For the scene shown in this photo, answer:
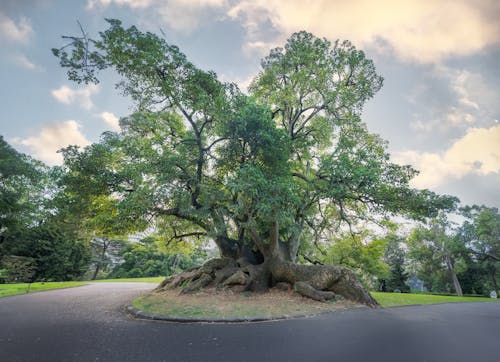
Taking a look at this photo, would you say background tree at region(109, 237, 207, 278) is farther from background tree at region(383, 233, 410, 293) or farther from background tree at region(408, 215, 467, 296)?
background tree at region(408, 215, 467, 296)

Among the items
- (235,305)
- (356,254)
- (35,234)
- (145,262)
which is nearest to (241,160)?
(235,305)

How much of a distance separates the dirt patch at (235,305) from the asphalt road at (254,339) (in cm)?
84

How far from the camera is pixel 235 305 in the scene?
25.8 ft

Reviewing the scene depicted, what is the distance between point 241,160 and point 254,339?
6.84 m

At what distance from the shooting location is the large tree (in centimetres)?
867

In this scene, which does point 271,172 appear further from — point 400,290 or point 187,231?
point 400,290

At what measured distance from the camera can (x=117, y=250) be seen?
35.3 metres

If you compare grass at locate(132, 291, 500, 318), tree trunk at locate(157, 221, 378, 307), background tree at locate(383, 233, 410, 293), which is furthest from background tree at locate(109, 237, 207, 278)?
background tree at locate(383, 233, 410, 293)

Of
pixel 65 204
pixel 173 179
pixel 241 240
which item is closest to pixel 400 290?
pixel 241 240

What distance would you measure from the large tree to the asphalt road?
3.26 m

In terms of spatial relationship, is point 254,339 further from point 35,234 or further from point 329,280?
point 35,234

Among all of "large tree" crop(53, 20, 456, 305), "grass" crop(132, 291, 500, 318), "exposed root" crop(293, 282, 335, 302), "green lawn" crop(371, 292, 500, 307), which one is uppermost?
"large tree" crop(53, 20, 456, 305)

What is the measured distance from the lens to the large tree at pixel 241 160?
8.67 meters

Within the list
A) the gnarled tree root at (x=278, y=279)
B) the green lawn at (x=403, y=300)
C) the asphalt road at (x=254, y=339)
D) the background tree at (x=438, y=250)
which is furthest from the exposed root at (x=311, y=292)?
the background tree at (x=438, y=250)
